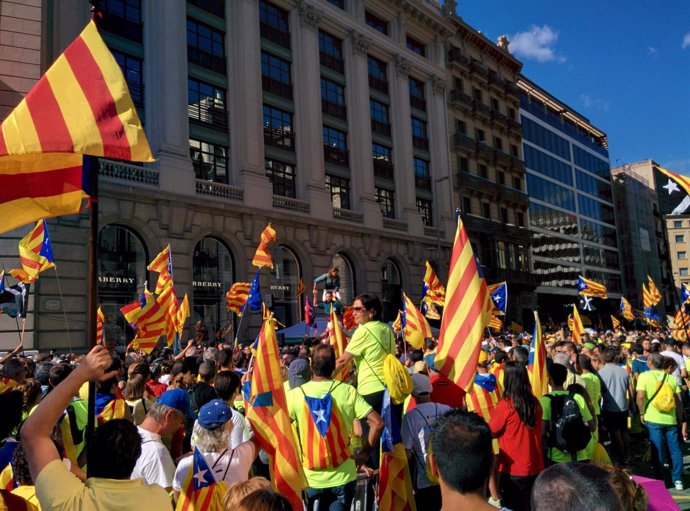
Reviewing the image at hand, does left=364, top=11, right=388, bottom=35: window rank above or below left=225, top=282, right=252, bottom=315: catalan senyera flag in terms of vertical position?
above

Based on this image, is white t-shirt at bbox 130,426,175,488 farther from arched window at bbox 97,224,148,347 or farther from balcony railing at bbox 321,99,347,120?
balcony railing at bbox 321,99,347,120

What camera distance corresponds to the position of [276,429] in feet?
14.1

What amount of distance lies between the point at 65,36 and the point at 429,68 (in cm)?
2199

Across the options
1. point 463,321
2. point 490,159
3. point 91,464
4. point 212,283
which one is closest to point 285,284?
point 212,283

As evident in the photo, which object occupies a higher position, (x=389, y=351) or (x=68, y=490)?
(x=389, y=351)

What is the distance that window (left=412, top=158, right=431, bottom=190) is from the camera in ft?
109

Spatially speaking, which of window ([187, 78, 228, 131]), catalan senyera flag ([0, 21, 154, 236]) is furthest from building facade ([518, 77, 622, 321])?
catalan senyera flag ([0, 21, 154, 236])

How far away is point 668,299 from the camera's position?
77562 mm

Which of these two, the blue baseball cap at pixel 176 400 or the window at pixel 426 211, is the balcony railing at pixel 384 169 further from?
the blue baseball cap at pixel 176 400

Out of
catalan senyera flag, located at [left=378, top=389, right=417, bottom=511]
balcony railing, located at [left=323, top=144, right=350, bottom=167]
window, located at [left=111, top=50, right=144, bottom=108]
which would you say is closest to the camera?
catalan senyera flag, located at [left=378, top=389, right=417, bottom=511]

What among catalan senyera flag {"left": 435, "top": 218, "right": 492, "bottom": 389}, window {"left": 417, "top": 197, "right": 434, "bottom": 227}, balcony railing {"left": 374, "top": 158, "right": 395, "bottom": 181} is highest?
balcony railing {"left": 374, "top": 158, "right": 395, "bottom": 181}

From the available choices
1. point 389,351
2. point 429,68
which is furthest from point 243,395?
point 429,68

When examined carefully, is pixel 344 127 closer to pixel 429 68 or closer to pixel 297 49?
pixel 297 49

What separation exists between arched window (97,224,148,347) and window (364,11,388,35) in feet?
62.7
